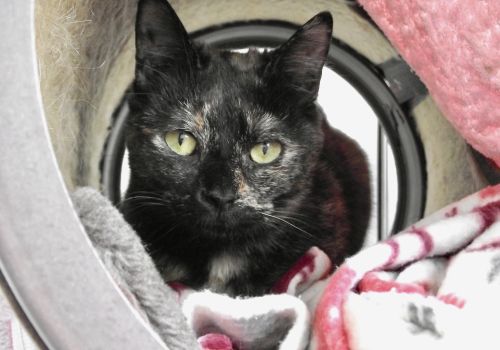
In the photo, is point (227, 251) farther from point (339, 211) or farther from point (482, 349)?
Answer: point (482, 349)

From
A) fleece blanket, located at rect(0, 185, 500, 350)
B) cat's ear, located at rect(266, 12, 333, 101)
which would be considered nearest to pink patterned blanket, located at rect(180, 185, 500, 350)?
fleece blanket, located at rect(0, 185, 500, 350)

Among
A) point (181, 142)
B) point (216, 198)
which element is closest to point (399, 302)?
point (216, 198)

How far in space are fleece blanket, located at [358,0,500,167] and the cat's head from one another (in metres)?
0.16

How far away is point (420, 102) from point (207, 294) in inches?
31.8

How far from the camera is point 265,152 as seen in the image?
102 centimetres

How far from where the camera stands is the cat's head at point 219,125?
0.96 m

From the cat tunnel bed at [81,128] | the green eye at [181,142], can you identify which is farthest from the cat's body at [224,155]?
the cat tunnel bed at [81,128]

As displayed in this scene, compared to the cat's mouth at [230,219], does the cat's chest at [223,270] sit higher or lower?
lower

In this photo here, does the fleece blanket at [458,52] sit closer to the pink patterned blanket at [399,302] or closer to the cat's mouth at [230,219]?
the pink patterned blanket at [399,302]

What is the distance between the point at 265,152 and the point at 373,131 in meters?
0.67

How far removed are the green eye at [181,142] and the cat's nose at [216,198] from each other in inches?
3.9

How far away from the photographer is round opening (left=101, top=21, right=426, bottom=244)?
57.1 inches

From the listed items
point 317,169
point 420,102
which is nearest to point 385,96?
point 420,102

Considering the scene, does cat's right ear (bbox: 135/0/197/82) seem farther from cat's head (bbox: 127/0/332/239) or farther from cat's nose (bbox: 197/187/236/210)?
cat's nose (bbox: 197/187/236/210)
